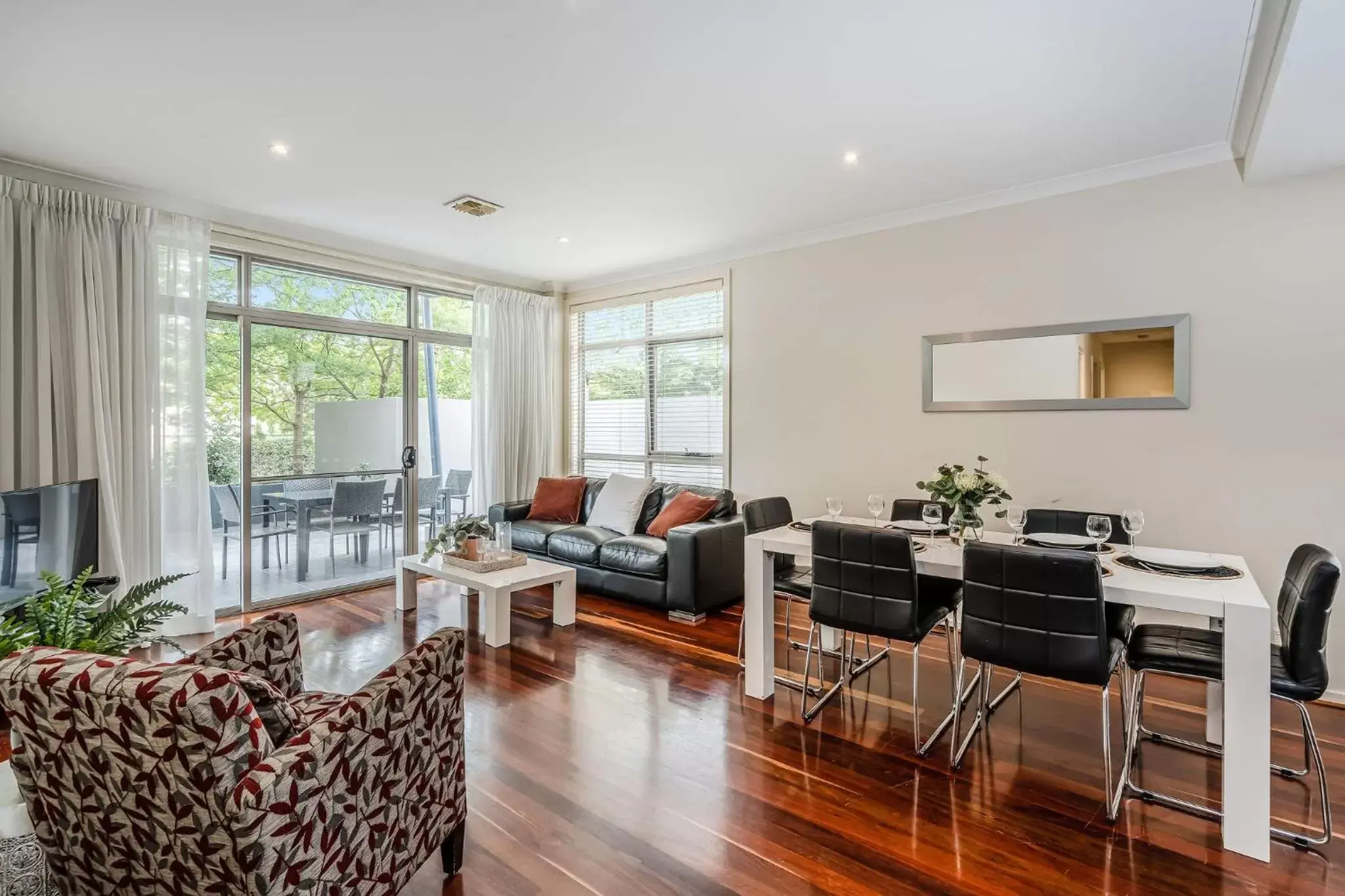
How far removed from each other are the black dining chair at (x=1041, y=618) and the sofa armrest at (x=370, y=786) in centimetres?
184

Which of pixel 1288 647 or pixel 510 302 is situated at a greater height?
pixel 510 302

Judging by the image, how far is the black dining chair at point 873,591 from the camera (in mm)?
2637

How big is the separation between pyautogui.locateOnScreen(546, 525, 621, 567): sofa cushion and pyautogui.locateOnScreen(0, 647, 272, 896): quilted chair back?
3.66 m

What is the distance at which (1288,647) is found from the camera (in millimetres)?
2145

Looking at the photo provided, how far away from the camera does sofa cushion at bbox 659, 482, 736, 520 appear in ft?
16.5

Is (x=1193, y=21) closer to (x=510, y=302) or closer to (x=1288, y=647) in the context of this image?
(x=1288, y=647)

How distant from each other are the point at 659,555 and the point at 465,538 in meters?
1.32

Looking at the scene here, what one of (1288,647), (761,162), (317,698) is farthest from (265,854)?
(761,162)

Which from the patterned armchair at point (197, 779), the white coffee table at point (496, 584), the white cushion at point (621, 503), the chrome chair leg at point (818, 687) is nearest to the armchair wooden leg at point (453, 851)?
the patterned armchair at point (197, 779)

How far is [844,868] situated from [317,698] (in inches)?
64.8

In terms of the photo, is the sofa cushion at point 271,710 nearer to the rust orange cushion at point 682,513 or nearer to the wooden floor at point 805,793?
the wooden floor at point 805,793

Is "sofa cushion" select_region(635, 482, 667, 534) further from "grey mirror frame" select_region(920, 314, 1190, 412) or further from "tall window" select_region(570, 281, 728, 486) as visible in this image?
"grey mirror frame" select_region(920, 314, 1190, 412)

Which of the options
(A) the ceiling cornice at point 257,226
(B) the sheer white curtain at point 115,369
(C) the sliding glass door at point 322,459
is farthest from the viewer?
(C) the sliding glass door at point 322,459

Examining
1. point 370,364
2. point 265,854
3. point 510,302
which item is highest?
point 510,302
